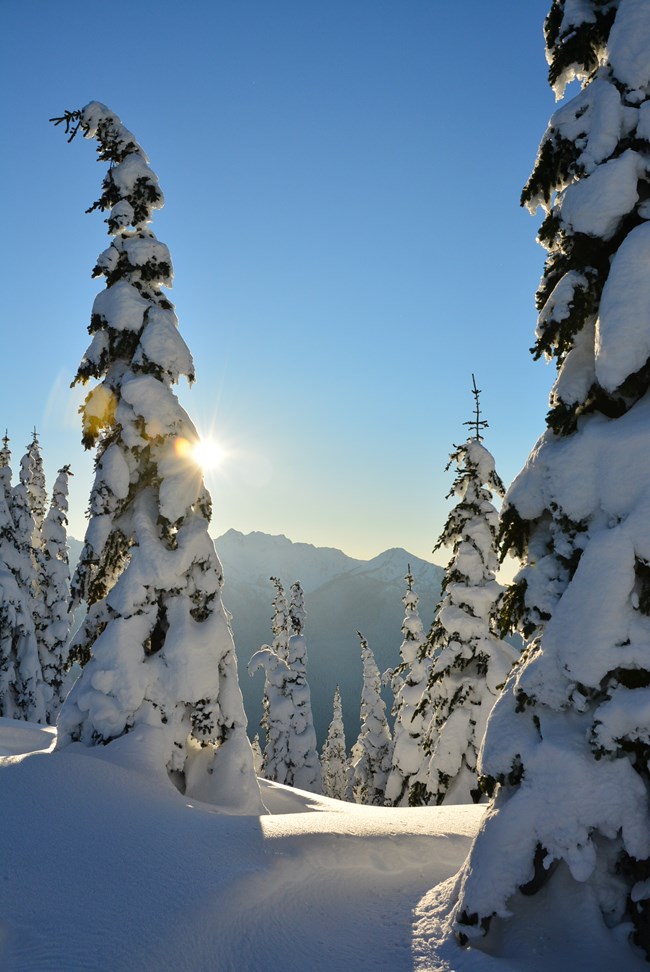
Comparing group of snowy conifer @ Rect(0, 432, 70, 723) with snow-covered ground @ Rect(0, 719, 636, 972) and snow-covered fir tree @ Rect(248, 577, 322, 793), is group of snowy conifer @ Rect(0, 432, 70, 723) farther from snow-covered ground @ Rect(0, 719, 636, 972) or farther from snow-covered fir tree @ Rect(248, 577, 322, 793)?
snow-covered ground @ Rect(0, 719, 636, 972)

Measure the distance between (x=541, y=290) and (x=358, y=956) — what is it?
6598 millimetres

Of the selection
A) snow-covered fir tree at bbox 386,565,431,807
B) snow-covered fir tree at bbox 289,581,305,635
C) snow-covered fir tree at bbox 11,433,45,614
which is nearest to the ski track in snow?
snow-covered fir tree at bbox 386,565,431,807

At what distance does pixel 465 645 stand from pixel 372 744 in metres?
24.9

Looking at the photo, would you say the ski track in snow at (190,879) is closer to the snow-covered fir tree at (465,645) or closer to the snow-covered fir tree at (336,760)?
the snow-covered fir tree at (465,645)

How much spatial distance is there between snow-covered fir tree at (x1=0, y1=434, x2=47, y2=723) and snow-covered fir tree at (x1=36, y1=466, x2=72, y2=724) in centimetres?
268

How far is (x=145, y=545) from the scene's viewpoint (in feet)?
36.5

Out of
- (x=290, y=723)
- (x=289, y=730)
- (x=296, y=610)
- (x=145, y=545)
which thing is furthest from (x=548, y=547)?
(x=289, y=730)

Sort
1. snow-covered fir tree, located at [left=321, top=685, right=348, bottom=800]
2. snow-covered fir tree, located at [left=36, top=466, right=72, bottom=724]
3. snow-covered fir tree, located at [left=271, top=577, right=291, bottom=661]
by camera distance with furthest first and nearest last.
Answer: snow-covered fir tree, located at [left=321, top=685, right=348, bottom=800] → snow-covered fir tree, located at [left=271, top=577, right=291, bottom=661] → snow-covered fir tree, located at [left=36, top=466, right=72, bottom=724]

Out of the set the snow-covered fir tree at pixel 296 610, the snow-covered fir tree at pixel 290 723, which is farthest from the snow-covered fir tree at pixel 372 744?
the snow-covered fir tree at pixel 296 610

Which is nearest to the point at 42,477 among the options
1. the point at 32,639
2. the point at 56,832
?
the point at 32,639

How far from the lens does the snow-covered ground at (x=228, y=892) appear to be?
14.4 feet

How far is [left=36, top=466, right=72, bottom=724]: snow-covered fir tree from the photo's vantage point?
29.8 meters

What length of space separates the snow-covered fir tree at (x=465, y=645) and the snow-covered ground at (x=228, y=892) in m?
8.29

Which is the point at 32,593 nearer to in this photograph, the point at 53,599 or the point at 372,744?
the point at 53,599
